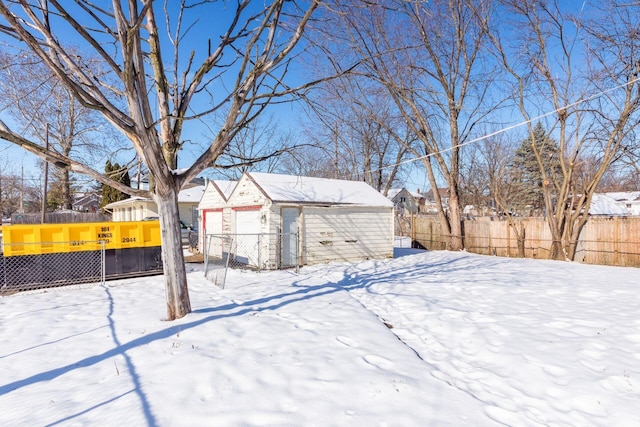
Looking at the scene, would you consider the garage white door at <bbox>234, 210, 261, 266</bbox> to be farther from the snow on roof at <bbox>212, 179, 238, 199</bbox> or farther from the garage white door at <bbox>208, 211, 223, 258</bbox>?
the garage white door at <bbox>208, 211, 223, 258</bbox>

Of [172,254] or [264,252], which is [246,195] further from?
[172,254]

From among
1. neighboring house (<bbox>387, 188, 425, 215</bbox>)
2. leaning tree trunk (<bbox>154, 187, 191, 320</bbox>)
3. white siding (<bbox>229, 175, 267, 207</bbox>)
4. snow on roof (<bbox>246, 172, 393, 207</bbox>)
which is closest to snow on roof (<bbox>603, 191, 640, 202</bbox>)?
A: neighboring house (<bbox>387, 188, 425, 215</bbox>)

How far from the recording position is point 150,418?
260 cm

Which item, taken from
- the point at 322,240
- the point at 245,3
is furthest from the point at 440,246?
the point at 245,3

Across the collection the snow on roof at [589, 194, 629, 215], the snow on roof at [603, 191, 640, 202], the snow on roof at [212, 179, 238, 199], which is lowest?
the snow on roof at [589, 194, 629, 215]

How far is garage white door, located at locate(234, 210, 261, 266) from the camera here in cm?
1145

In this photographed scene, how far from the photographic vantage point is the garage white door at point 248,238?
37.6 feet

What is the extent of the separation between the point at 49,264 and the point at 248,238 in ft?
18.5

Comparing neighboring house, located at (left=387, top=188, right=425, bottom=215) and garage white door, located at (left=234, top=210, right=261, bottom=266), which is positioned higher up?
neighboring house, located at (left=387, top=188, right=425, bottom=215)

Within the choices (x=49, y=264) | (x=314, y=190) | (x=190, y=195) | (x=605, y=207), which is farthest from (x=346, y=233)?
(x=605, y=207)

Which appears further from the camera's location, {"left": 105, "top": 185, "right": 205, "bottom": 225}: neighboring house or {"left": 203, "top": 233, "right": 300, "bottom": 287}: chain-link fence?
{"left": 105, "top": 185, "right": 205, "bottom": 225}: neighboring house

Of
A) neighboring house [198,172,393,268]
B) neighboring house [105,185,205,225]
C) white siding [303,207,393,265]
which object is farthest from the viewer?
neighboring house [105,185,205,225]

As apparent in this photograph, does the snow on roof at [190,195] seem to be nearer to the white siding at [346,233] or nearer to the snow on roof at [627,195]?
the white siding at [346,233]

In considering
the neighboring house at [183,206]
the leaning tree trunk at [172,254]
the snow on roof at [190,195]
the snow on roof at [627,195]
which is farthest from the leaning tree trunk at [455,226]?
the snow on roof at [627,195]
